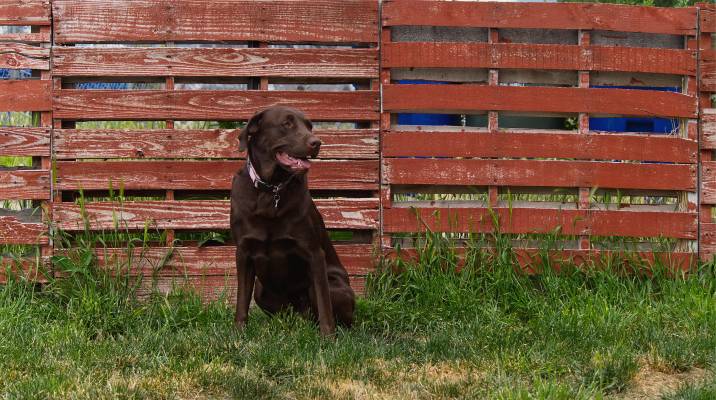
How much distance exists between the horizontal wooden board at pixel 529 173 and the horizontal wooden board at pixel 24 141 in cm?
235

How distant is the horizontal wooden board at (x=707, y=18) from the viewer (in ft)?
18.6

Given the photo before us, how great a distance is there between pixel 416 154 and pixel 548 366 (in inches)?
86.3

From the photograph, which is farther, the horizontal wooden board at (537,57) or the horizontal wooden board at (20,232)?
the horizontal wooden board at (537,57)

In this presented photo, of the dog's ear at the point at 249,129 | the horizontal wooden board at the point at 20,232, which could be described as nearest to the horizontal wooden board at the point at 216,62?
the horizontal wooden board at the point at 20,232

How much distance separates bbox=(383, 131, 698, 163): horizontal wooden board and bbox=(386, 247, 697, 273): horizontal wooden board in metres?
0.67

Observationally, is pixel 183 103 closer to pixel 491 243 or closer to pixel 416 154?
pixel 416 154

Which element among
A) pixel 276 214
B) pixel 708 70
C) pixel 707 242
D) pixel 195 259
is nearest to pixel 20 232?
pixel 195 259

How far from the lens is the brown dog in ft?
14.0

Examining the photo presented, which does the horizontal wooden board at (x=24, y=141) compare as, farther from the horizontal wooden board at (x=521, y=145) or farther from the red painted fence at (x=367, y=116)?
the horizontal wooden board at (x=521, y=145)

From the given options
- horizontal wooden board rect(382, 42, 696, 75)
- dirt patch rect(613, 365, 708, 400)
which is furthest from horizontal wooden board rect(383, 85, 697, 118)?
dirt patch rect(613, 365, 708, 400)

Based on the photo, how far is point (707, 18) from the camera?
5.68m

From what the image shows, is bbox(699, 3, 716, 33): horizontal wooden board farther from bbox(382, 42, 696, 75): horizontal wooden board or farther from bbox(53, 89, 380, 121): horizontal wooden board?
bbox(53, 89, 380, 121): horizontal wooden board

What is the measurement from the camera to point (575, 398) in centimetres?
296

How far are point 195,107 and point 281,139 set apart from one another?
135cm
